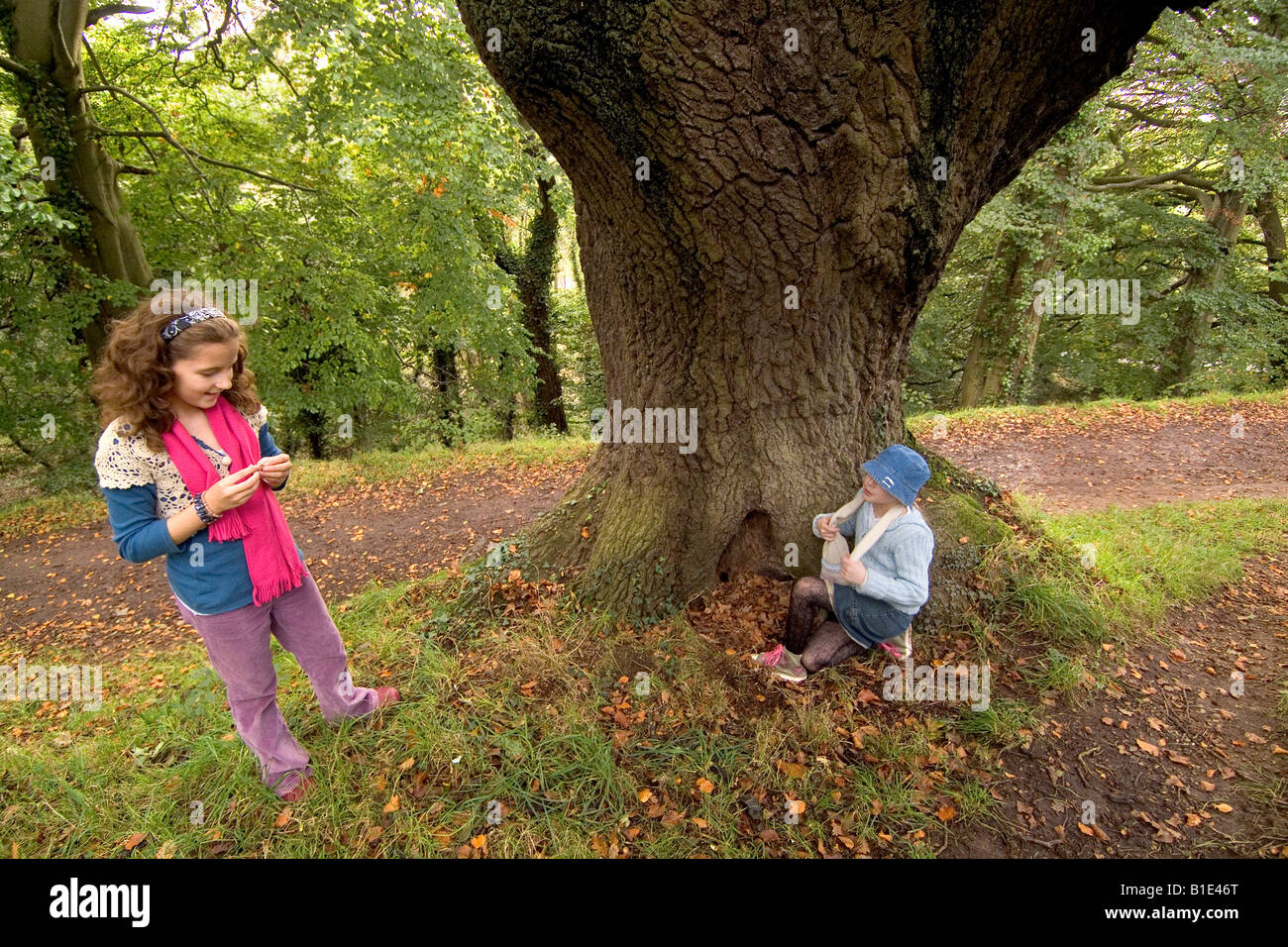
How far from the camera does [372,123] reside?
7254 mm

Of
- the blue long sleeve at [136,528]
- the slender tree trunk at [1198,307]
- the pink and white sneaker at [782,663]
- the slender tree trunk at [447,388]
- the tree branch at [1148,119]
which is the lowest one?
the pink and white sneaker at [782,663]

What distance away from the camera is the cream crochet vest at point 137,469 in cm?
197

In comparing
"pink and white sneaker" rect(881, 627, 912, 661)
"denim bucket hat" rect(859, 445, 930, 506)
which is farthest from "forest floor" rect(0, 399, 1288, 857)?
"denim bucket hat" rect(859, 445, 930, 506)

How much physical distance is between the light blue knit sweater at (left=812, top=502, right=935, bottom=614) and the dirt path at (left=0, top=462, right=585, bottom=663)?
3.12 meters

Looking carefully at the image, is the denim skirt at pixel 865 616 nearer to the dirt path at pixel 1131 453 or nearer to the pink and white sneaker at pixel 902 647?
the pink and white sneaker at pixel 902 647

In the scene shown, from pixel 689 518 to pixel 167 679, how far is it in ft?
11.6

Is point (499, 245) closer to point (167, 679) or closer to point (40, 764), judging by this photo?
point (167, 679)

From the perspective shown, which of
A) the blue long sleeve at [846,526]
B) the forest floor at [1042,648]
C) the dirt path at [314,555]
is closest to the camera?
the forest floor at [1042,648]

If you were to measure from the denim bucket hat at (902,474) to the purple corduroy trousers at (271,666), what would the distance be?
8.50 feet

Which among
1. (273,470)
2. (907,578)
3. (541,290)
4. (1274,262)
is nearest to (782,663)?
(907,578)

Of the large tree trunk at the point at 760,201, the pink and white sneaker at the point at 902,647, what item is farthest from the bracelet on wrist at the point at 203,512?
the pink and white sneaker at the point at 902,647

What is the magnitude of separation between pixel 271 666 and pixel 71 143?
370 inches

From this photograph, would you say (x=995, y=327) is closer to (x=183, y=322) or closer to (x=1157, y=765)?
(x=1157, y=765)

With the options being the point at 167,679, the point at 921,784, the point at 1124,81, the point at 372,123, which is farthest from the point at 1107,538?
the point at 1124,81
